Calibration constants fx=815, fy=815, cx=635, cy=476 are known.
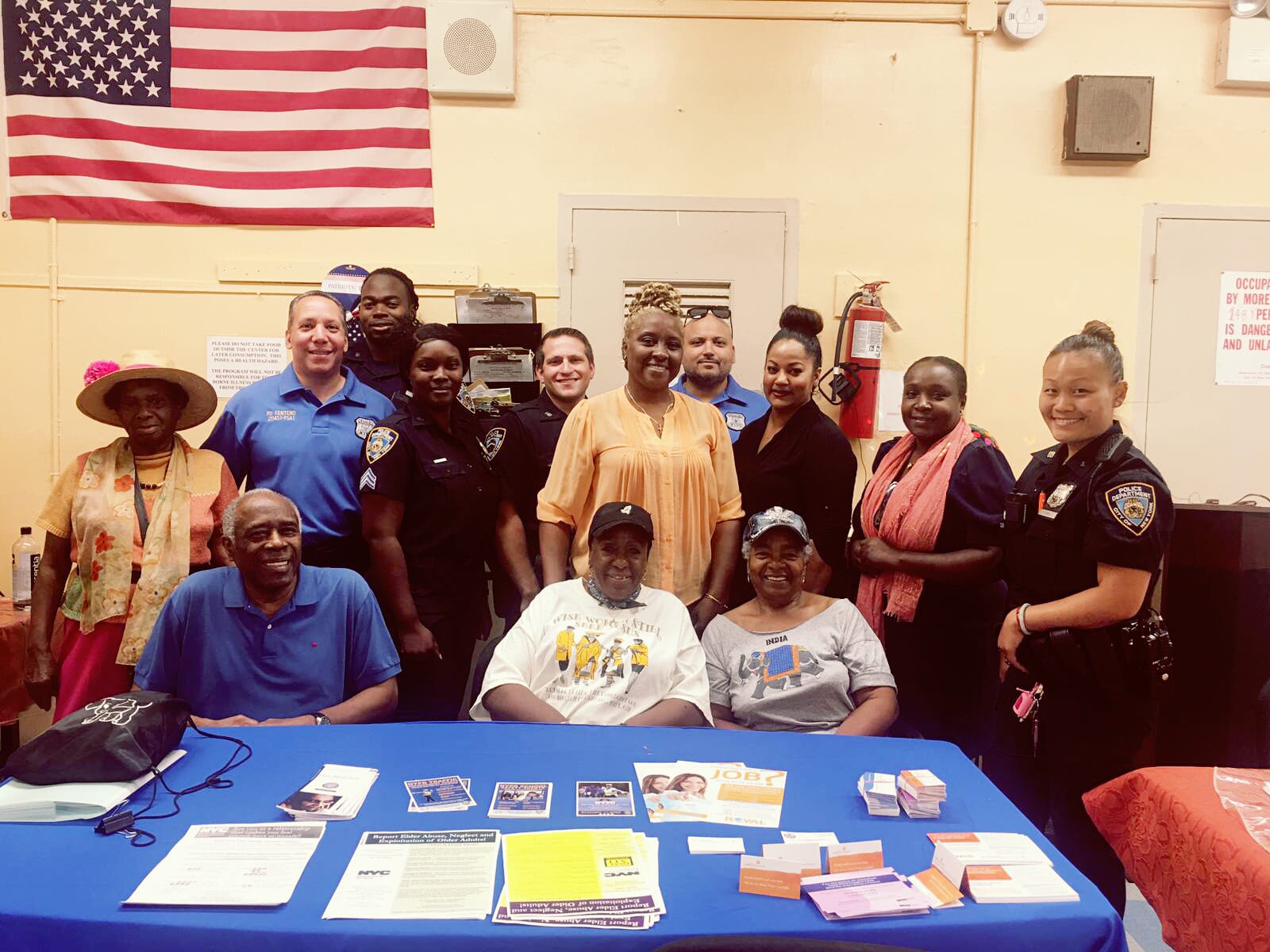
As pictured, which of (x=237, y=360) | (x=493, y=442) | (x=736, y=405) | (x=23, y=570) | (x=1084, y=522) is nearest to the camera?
(x=1084, y=522)

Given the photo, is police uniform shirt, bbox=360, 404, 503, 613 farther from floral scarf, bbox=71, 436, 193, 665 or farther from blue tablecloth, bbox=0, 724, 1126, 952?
blue tablecloth, bbox=0, 724, 1126, 952

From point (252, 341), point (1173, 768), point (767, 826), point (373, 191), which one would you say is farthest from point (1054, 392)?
point (252, 341)

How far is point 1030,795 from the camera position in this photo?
87.3 inches

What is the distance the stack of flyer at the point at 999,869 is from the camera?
1.26 m

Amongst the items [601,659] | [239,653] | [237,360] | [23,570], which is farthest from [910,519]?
[23,570]

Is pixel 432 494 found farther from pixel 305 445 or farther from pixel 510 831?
pixel 510 831

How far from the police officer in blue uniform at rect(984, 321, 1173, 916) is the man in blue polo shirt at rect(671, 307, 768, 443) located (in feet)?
3.84

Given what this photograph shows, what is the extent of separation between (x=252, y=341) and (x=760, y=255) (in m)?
2.56

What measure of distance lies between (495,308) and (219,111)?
167 centimetres

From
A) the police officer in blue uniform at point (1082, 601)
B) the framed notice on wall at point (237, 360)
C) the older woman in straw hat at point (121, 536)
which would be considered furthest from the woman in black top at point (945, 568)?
the framed notice on wall at point (237, 360)

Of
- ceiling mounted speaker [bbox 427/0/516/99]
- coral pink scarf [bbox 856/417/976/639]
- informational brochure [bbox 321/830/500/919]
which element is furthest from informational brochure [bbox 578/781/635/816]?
ceiling mounted speaker [bbox 427/0/516/99]

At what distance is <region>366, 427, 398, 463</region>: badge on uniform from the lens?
2.62 metres

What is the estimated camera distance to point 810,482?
272 centimetres

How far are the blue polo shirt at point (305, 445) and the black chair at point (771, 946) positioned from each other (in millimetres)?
2098
